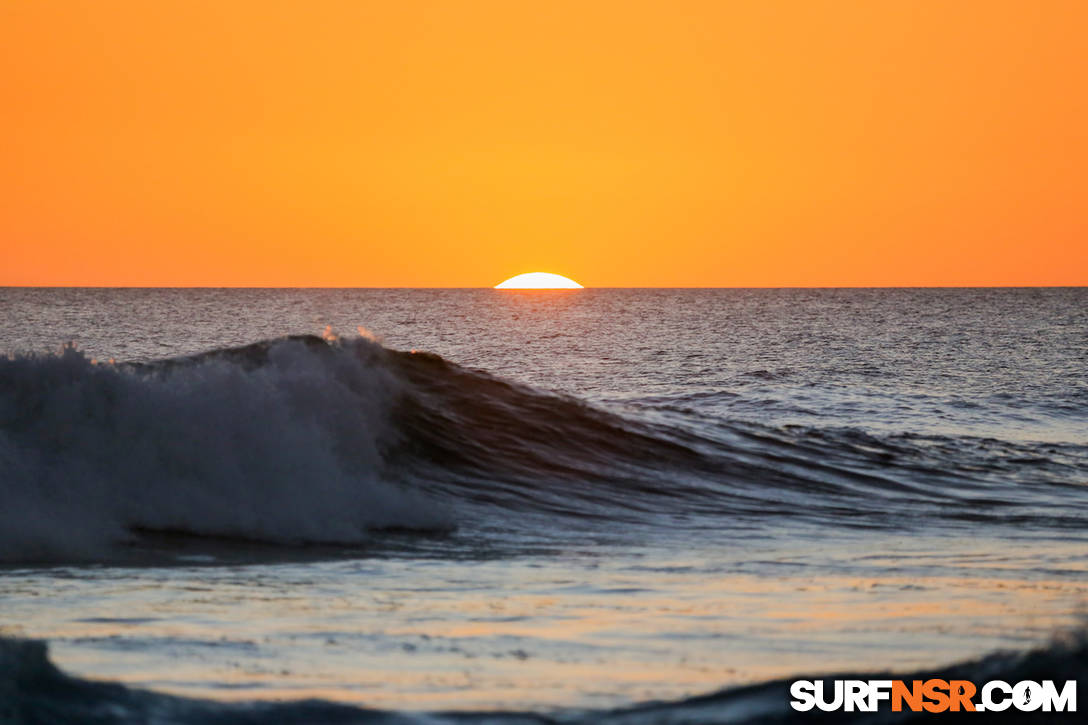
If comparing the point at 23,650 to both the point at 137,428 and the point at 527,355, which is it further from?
the point at 527,355

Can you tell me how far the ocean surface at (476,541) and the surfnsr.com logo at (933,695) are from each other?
20 cm

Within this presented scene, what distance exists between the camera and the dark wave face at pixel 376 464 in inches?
465

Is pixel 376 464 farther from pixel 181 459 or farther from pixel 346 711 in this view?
pixel 346 711

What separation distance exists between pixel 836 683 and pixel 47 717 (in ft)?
12.5

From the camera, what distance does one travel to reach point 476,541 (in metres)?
11.6

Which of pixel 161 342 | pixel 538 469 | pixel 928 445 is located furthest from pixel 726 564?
pixel 161 342

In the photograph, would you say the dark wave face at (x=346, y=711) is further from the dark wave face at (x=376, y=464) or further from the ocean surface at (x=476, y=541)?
the dark wave face at (x=376, y=464)

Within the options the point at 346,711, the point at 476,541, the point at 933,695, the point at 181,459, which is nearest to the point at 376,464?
the point at 181,459

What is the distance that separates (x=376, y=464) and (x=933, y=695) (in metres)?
9.17

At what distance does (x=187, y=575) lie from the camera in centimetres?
950

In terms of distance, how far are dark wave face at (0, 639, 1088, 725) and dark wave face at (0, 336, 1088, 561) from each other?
422 cm

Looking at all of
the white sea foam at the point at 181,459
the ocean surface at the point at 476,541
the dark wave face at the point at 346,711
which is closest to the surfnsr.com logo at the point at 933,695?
the dark wave face at the point at 346,711

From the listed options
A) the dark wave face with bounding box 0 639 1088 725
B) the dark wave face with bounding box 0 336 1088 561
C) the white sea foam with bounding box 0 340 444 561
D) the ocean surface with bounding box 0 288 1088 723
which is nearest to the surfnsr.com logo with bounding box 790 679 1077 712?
the dark wave face with bounding box 0 639 1088 725

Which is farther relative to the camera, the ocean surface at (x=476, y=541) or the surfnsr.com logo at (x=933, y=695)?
the ocean surface at (x=476, y=541)
